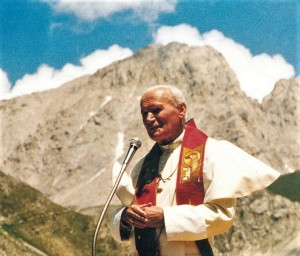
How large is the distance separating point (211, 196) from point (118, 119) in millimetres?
115899

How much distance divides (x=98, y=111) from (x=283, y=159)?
38137 millimetres

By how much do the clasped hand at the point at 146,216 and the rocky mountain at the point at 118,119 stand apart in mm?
99565

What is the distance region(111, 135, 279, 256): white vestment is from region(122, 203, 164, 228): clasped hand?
6 centimetres

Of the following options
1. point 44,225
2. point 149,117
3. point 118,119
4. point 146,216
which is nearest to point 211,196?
point 146,216

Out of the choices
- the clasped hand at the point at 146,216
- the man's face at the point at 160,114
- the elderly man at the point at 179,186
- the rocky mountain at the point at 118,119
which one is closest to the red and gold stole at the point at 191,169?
the elderly man at the point at 179,186

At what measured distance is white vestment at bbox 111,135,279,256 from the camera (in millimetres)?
4672

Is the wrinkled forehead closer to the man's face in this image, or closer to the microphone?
the man's face

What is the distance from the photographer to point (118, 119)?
4742 inches

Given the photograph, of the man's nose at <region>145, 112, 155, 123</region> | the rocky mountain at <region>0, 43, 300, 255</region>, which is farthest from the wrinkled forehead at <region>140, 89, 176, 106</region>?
the rocky mountain at <region>0, 43, 300, 255</region>

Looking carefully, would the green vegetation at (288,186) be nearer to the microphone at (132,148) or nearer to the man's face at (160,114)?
the man's face at (160,114)

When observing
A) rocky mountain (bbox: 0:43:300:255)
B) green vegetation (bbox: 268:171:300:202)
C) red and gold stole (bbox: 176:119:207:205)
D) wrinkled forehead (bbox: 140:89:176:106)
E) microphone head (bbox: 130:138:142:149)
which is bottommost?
red and gold stole (bbox: 176:119:207:205)

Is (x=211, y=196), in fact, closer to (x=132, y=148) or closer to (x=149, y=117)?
(x=132, y=148)

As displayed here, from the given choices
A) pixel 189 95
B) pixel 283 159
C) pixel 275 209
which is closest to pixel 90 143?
pixel 189 95

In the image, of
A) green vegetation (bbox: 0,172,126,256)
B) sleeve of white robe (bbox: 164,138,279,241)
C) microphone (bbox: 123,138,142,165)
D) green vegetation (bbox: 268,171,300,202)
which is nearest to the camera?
sleeve of white robe (bbox: 164,138,279,241)
